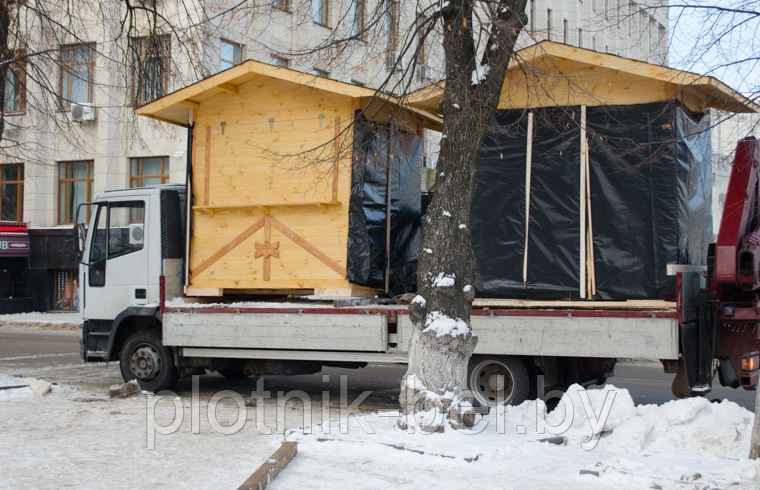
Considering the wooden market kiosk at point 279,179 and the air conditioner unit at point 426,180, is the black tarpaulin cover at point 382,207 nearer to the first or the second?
the wooden market kiosk at point 279,179

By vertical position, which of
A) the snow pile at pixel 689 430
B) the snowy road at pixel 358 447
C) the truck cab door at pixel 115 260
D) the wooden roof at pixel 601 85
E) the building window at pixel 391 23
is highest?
the building window at pixel 391 23

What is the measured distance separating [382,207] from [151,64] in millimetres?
4769

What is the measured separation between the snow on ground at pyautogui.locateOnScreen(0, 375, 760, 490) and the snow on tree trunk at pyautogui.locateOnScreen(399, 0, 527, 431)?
401 mm

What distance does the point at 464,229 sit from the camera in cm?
795

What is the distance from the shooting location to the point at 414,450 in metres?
6.88

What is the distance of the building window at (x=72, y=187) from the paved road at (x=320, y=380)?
1268 cm

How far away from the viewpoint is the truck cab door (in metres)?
11.6

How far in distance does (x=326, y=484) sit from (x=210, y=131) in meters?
6.92

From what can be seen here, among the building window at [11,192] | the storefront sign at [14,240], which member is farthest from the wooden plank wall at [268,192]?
the building window at [11,192]

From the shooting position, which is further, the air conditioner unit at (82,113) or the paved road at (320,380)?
the air conditioner unit at (82,113)

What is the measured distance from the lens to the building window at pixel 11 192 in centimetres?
2927

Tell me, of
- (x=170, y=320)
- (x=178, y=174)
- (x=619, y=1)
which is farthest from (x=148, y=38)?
(x=178, y=174)

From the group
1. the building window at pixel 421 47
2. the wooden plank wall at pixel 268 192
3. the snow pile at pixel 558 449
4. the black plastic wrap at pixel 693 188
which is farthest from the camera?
the wooden plank wall at pixel 268 192

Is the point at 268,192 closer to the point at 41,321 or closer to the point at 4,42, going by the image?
the point at 4,42
